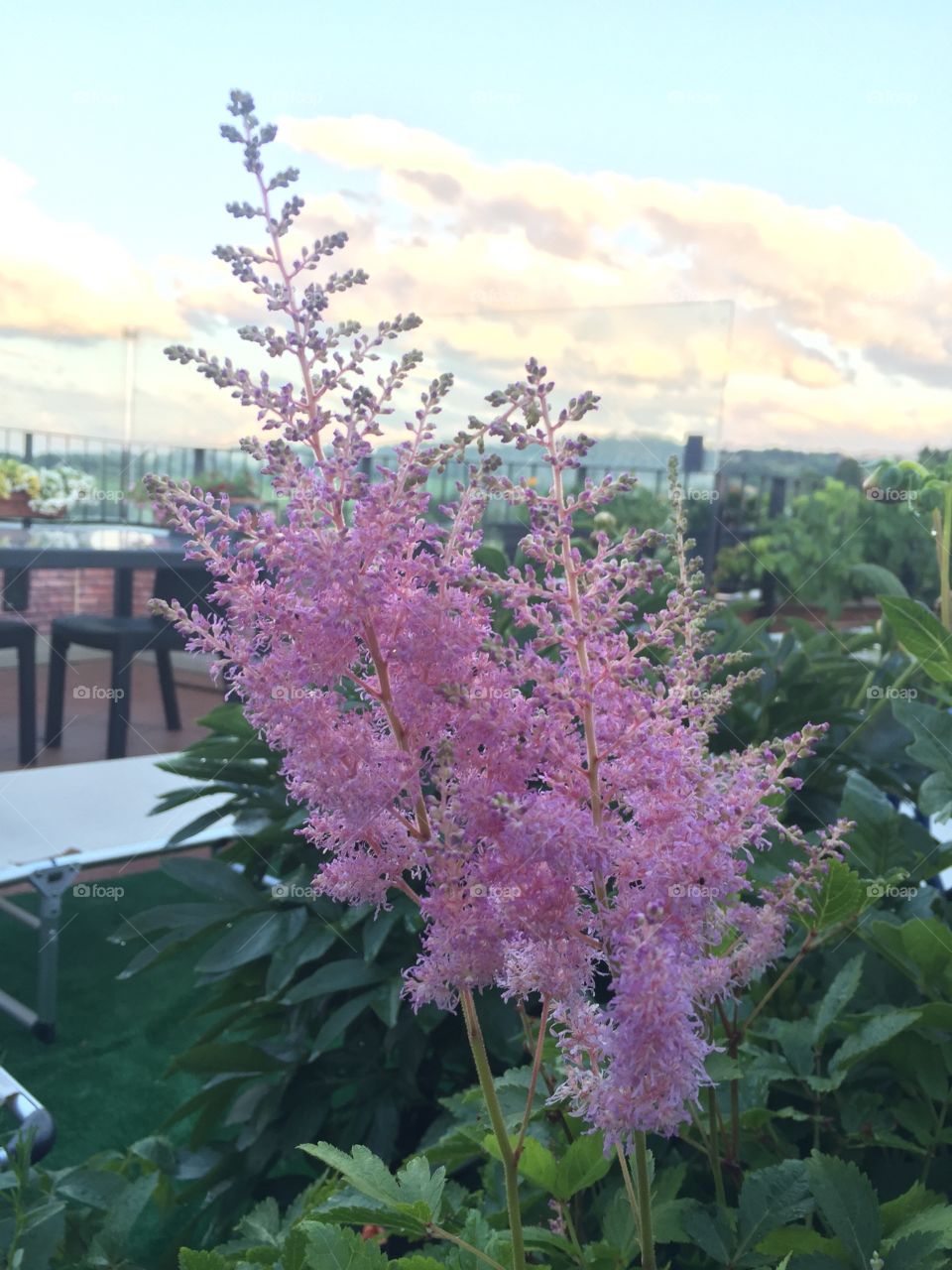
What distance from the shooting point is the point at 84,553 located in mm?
3436

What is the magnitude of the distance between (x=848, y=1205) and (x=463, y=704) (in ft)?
1.11

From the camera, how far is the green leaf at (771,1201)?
59 cm

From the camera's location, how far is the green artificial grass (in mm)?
1826

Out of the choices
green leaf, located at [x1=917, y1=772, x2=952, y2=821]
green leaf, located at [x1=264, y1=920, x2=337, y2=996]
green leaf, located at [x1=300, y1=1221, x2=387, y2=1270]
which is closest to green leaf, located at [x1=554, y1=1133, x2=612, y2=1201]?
green leaf, located at [x1=300, y1=1221, x2=387, y2=1270]

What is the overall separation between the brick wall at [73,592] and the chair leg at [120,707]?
180 mm

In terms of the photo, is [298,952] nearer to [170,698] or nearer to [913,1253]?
[913,1253]

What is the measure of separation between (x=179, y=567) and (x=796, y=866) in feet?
10.0

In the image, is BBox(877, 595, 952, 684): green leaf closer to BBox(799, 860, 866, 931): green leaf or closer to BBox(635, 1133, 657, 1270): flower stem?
BBox(799, 860, 866, 931): green leaf

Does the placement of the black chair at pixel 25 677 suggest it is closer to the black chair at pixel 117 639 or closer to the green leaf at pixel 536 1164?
the black chair at pixel 117 639

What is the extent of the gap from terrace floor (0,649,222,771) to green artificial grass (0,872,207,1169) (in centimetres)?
101

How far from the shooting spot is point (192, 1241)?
4.06 ft

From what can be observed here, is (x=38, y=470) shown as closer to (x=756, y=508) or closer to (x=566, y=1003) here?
(x=756, y=508)

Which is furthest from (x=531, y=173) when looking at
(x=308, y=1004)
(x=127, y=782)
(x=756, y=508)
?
(x=308, y=1004)

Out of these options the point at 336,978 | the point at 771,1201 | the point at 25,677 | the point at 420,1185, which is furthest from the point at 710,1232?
the point at 25,677
